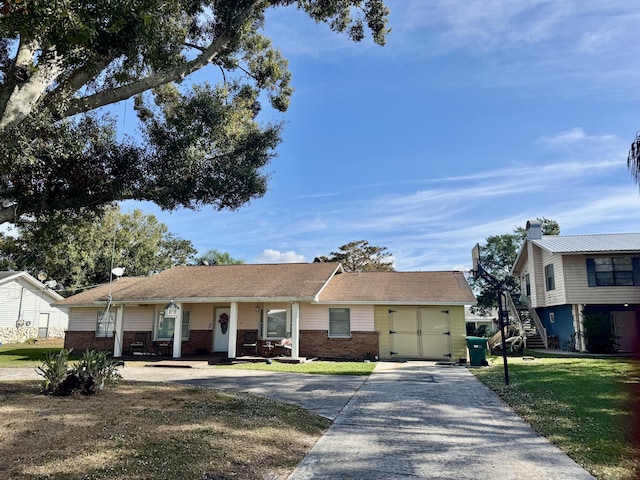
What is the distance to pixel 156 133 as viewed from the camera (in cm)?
1145

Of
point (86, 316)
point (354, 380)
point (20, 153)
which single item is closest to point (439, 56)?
point (354, 380)

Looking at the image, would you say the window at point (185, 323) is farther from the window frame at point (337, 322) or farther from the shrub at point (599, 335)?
the shrub at point (599, 335)

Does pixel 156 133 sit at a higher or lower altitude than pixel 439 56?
lower

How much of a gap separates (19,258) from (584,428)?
43.3m

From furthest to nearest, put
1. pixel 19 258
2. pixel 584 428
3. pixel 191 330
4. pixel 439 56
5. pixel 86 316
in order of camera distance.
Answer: pixel 19 258, pixel 86 316, pixel 191 330, pixel 439 56, pixel 584 428

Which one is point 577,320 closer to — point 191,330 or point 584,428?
point 584,428

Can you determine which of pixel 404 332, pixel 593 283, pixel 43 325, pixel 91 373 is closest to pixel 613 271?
pixel 593 283

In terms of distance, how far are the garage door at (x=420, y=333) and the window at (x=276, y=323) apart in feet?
15.3

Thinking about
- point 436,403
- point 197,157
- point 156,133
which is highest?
point 156,133

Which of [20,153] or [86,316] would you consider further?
[86,316]

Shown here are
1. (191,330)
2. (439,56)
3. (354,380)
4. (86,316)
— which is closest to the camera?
(354,380)

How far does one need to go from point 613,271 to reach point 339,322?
13559 millimetres

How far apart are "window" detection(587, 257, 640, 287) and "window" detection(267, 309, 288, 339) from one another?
14.8 metres

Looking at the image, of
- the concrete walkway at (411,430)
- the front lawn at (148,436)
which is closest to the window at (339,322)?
the concrete walkway at (411,430)
